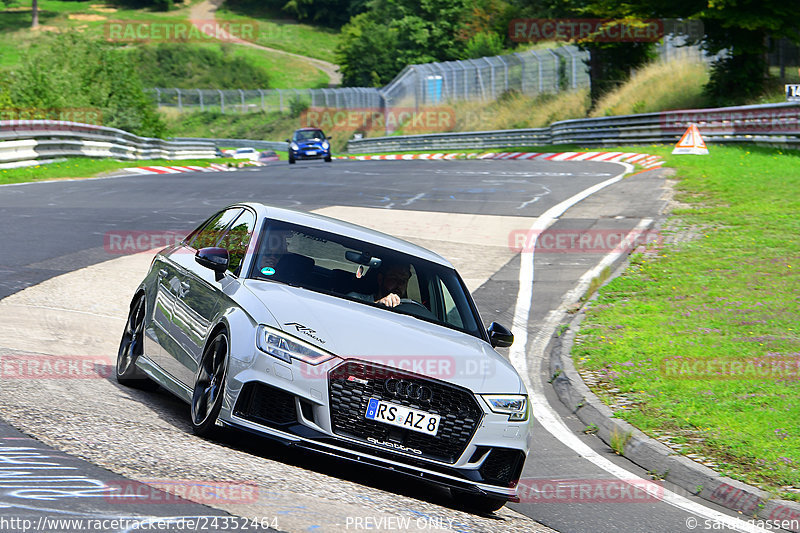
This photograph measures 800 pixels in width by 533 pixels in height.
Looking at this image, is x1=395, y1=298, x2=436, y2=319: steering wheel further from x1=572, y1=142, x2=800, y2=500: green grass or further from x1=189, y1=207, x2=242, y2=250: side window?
x1=572, y1=142, x2=800, y2=500: green grass

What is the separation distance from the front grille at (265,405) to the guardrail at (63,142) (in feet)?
75.1

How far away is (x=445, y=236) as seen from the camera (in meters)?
18.3

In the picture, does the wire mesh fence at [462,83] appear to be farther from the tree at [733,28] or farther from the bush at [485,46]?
the tree at [733,28]

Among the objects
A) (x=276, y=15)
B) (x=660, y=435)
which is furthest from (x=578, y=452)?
(x=276, y=15)

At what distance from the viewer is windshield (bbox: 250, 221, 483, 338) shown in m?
7.30

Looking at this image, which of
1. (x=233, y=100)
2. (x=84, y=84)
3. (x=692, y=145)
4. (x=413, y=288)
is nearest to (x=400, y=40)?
(x=233, y=100)

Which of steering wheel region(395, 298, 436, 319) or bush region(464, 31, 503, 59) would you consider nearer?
steering wheel region(395, 298, 436, 319)

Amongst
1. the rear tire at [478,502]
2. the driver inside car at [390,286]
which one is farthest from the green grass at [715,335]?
the driver inside car at [390,286]

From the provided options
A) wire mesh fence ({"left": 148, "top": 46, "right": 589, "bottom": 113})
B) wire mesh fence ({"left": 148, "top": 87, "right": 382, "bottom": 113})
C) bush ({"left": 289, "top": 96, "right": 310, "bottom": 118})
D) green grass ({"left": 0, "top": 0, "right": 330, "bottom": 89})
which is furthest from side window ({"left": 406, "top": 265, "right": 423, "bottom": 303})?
green grass ({"left": 0, "top": 0, "right": 330, "bottom": 89})

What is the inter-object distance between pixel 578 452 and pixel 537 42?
72963 millimetres

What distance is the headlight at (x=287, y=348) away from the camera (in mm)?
6172

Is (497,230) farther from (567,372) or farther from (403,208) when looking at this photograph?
(567,372)

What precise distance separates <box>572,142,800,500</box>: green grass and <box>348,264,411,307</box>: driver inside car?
253cm

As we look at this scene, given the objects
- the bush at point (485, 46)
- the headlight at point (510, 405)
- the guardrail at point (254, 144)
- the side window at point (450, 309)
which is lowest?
the guardrail at point (254, 144)
